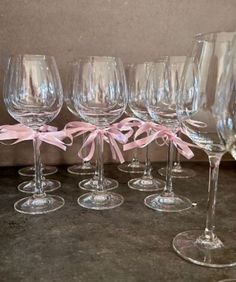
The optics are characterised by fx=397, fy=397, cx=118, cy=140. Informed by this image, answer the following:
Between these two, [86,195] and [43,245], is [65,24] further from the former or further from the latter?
[43,245]

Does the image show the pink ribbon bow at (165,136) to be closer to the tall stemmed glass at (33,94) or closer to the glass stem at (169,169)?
the glass stem at (169,169)

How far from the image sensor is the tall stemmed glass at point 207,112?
47 centimetres

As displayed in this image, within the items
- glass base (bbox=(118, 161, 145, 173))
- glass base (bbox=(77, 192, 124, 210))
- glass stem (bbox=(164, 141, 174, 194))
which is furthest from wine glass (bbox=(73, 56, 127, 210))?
glass base (bbox=(118, 161, 145, 173))

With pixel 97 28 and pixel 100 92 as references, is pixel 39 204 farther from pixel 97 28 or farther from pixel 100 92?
pixel 97 28

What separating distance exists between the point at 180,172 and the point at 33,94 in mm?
380

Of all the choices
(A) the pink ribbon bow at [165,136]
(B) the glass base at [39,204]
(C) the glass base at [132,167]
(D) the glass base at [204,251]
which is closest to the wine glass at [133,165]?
(C) the glass base at [132,167]

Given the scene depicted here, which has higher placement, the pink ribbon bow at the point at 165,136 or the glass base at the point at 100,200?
the pink ribbon bow at the point at 165,136

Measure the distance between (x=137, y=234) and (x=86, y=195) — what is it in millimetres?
191

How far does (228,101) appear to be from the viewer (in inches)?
16.5

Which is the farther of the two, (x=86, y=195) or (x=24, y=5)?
(x=24, y=5)

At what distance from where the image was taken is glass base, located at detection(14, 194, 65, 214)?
0.65 meters

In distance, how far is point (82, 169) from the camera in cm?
89

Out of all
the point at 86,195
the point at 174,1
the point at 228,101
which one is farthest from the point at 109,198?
the point at 174,1

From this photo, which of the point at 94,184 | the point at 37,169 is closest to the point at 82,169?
the point at 94,184
